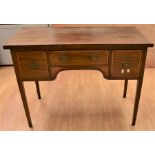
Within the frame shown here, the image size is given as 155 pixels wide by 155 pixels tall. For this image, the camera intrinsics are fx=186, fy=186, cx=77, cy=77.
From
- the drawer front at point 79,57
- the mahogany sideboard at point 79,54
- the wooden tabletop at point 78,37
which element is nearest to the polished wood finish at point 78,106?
the mahogany sideboard at point 79,54

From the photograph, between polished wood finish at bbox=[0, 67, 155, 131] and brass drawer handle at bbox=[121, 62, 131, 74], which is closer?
brass drawer handle at bbox=[121, 62, 131, 74]

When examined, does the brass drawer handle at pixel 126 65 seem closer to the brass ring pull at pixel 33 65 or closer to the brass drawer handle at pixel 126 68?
the brass drawer handle at pixel 126 68

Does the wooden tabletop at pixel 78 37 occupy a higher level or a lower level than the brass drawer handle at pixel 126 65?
higher

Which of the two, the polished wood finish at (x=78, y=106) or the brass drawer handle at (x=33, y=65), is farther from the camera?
the polished wood finish at (x=78, y=106)

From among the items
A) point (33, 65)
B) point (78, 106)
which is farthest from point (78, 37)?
point (78, 106)

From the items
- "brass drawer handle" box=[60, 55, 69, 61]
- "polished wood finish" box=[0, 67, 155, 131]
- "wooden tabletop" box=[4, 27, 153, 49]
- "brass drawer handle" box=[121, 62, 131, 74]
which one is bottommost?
"polished wood finish" box=[0, 67, 155, 131]

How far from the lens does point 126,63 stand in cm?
112

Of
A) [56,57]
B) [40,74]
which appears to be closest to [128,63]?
[56,57]

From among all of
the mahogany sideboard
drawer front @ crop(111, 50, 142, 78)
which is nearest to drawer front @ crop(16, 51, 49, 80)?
the mahogany sideboard

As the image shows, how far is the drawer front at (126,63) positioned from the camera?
1094mm

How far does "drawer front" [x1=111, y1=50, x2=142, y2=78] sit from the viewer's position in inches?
43.1

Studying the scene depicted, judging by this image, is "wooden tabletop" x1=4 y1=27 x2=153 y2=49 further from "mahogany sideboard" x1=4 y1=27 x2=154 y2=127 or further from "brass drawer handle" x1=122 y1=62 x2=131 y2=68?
"brass drawer handle" x1=122 y1=62 x2=131 y2=68

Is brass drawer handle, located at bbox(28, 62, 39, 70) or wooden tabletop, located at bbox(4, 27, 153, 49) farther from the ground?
wooden tabletop, located at bbox(4, 27, 153, 49)

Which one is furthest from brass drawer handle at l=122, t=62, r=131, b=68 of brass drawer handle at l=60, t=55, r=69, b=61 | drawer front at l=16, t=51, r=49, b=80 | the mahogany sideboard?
drawer front at l=16, t=51, r=49, b=80
